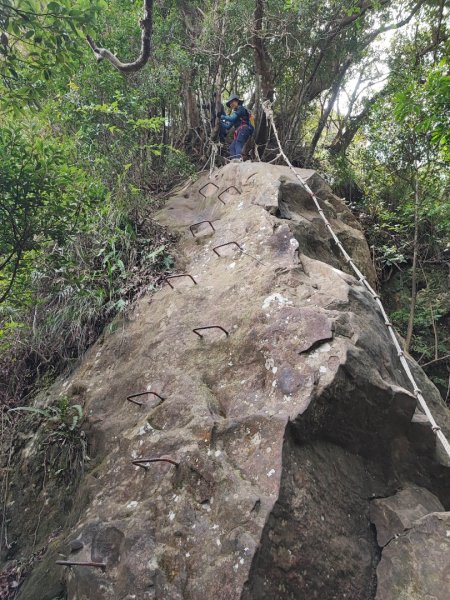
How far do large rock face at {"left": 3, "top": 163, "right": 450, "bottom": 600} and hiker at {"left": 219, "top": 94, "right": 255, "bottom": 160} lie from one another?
4187 millimetres

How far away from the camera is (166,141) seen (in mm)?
8336

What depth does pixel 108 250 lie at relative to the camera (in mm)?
5203

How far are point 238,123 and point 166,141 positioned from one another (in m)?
1.43

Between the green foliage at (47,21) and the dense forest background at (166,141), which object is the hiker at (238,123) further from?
the green foliage at (47,21)

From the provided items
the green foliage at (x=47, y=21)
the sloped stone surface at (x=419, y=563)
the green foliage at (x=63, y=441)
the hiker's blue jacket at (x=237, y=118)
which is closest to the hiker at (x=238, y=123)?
the hiker's blue jacket at (x=237, y=118)

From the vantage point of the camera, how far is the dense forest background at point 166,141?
342 cm

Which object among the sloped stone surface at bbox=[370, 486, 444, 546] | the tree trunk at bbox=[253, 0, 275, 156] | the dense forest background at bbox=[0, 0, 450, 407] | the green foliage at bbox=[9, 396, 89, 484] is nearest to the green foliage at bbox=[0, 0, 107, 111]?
the dense forest background at bbox=[0, 0, 450, 407]

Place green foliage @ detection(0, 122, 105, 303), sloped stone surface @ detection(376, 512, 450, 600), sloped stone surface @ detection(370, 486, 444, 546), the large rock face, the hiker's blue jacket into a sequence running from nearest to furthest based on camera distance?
sloped stone surface @ detection(376, 512, 450, 600), the large rock face, sloped stone surface @ detection(370, 486, 444, 546), green foliage @ detection(0, 122, 105, 303), the hiker's blue jacket

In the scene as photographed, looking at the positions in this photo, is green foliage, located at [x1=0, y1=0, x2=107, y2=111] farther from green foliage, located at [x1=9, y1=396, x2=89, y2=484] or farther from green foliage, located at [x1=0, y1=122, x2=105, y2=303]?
green foliage, located at [x1=9, y1=396, x2=89, y2=484]

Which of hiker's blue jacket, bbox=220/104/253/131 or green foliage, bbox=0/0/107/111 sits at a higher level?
hiker's blue jacket, bbox=220/104/253/131

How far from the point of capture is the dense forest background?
11.2ft

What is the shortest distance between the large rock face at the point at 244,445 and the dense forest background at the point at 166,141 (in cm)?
90

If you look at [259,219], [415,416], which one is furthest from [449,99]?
[415,416]

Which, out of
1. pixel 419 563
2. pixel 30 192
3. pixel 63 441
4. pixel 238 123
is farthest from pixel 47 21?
pixel 238 123
